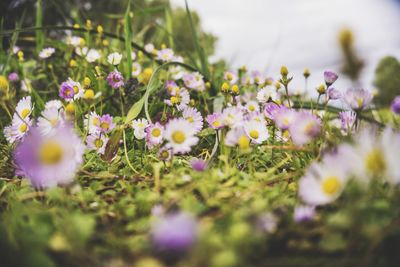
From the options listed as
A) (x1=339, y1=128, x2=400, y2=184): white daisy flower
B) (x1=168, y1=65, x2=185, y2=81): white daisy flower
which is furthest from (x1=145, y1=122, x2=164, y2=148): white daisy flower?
(x1=168, y1=65, x2=185, y2=81): white daisy flower

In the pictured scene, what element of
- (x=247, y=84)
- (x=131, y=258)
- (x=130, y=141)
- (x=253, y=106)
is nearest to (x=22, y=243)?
(x=131, y=258)

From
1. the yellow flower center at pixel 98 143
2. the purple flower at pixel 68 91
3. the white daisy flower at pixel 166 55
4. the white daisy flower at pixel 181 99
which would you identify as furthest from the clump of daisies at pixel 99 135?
the white daisy flower at pixel 166 55

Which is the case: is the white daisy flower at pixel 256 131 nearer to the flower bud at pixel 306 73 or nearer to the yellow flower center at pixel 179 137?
the yellow flower center at pixel 179 137

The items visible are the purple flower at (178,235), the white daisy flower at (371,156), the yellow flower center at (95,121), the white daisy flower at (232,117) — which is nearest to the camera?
the purple flower at (178,235)

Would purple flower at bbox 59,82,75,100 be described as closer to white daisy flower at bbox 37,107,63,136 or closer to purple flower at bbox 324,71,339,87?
white daisy flower at bbox 37,107,63,136

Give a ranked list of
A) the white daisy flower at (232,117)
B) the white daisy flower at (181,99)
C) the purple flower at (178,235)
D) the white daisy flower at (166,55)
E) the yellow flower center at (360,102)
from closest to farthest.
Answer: the purple flower at (178,235) < the yellow flower center at (360,102) < the white daisy flower at (232,117) < the white daisy flower at (181,99) < the white daisy flower at (166,55)

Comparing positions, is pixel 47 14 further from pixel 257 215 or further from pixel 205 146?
pixel 257 215

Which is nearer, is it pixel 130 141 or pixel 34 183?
pixel 34 183
